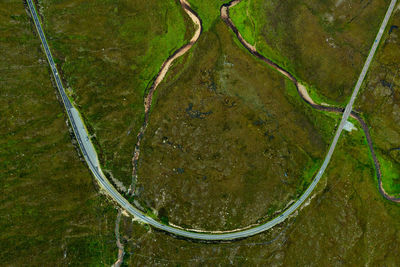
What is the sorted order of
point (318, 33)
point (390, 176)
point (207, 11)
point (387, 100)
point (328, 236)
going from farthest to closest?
point (390, 176), point (387, 100), point (318, 33), point (207, 11), point (328, 236)

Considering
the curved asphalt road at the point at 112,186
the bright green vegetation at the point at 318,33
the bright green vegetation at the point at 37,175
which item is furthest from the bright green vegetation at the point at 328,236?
the bright green vegetation at the point at 318,33

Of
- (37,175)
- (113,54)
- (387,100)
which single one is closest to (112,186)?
(37,175)

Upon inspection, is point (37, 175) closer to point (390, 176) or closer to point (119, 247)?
point (119, 247)

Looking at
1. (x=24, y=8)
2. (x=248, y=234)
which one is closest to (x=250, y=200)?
(x=248, y=234)

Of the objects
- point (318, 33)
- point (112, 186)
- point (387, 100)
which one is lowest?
point (112, 186)

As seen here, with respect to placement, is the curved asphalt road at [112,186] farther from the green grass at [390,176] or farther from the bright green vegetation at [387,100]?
the green grass at [390,176]
